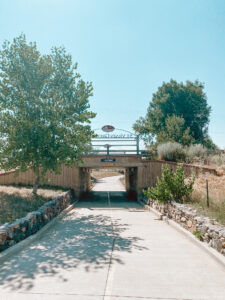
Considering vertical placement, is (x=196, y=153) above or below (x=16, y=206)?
above

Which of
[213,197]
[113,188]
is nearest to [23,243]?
[213,197]

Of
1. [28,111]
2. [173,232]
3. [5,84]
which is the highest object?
[5,84]

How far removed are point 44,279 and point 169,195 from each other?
7611mm

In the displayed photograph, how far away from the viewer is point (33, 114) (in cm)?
1186

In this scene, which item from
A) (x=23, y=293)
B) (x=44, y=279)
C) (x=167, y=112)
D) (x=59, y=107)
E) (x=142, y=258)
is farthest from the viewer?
(x=167, y=112)

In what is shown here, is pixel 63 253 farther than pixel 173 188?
No

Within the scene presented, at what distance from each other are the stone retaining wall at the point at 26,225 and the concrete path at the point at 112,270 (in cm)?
47

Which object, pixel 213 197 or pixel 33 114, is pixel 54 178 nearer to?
pixel 33 114

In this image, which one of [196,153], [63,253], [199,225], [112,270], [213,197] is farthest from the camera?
[196,153]

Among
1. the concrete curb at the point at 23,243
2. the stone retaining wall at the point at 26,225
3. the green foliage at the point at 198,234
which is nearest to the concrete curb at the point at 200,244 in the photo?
the green foliage at the point at 198,234

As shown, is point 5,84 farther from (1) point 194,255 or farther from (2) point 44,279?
(1) point 194,255

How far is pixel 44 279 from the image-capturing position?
15.2ft

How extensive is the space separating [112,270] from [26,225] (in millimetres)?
3941

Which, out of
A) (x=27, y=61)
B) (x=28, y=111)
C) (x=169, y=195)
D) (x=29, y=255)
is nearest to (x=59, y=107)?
(x=28, y=111)
